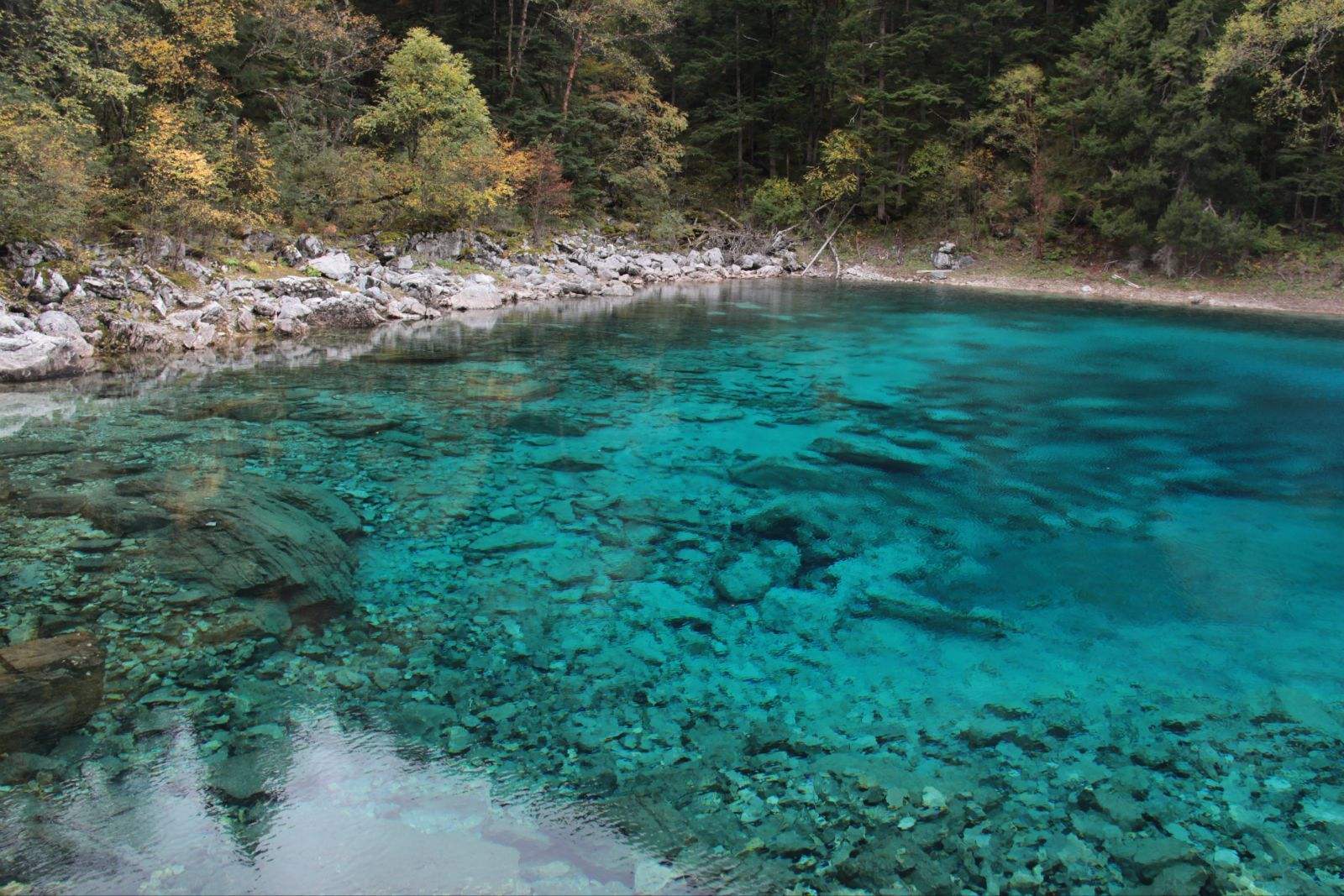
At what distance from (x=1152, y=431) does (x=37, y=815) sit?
10.8 metres

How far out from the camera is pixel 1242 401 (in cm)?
1133

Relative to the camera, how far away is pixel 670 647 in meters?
4.59

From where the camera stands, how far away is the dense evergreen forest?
48.4 feet

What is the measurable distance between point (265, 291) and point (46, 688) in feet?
44.1

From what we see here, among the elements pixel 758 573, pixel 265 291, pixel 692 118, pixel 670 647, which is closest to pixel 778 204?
pixel 692 118

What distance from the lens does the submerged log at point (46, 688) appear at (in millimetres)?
3564

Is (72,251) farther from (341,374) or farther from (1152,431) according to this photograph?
(1152,431)

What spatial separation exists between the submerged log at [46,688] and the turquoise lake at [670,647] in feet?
0.37

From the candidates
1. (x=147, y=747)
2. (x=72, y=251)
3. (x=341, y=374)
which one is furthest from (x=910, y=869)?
(x=72, y=251)

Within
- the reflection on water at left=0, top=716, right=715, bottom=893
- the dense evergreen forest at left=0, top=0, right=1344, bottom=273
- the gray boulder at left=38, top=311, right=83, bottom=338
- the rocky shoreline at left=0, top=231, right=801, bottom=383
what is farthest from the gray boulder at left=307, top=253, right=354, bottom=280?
the reflection on water at left=0, top=716, right=715, bottom=893

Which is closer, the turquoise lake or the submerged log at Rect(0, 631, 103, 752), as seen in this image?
the turquoise lake

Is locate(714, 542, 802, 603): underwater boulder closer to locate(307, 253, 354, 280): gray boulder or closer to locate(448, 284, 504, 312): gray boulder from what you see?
locate(307, 253, 354, 280): gray boulder

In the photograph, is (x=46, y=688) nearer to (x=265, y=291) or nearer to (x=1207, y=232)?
(x=265, y=291)

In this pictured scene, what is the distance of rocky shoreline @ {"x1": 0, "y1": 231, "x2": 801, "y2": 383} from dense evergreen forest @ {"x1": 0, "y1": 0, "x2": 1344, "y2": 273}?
2.79ft
